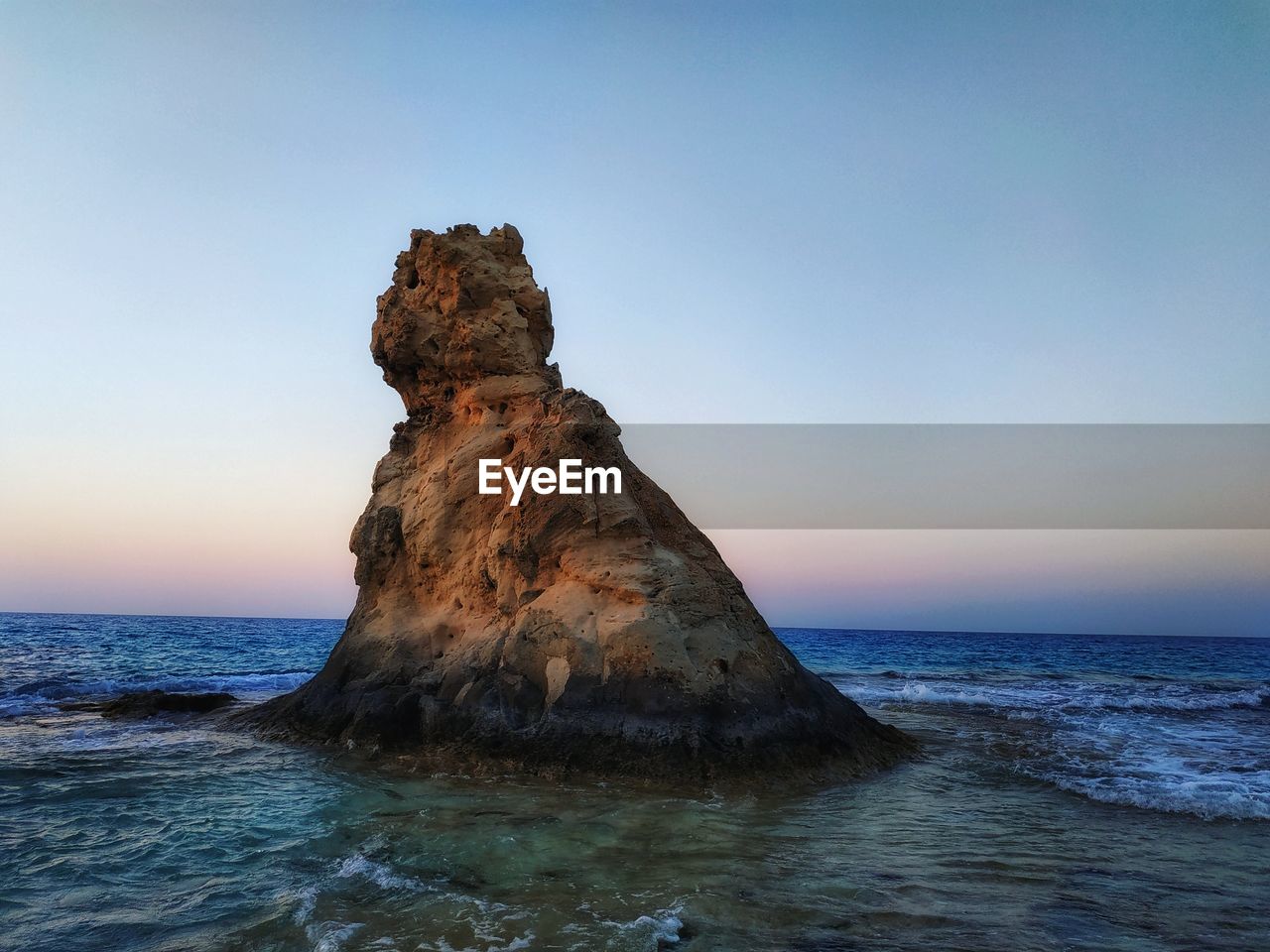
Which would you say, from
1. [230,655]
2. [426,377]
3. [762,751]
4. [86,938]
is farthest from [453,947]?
[230,655]

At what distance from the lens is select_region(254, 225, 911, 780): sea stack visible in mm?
10836

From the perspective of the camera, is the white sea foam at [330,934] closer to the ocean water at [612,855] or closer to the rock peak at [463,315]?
the ocean water at [612,855]

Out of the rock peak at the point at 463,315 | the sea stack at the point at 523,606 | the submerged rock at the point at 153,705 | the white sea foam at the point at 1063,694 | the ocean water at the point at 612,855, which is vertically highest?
the rock peak at the point at 463,315

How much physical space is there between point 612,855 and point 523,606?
5.65 meters

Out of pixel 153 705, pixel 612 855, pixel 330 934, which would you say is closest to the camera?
pixel 330 934

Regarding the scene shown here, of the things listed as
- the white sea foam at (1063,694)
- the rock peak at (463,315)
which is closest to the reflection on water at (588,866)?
the rock peak at (463,315)

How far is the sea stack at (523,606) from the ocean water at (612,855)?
898mm

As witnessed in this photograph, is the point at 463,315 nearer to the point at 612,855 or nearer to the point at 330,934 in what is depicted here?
the point at 612,855

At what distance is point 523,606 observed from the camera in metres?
12.6

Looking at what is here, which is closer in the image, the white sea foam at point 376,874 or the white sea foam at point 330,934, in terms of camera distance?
the white sea foam at point 330,934

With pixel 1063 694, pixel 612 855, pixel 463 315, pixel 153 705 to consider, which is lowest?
pixel 1063 694

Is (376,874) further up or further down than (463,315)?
further down

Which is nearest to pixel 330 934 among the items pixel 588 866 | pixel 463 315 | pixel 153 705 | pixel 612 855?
pixel 588 866

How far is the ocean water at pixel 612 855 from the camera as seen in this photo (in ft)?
18.8
